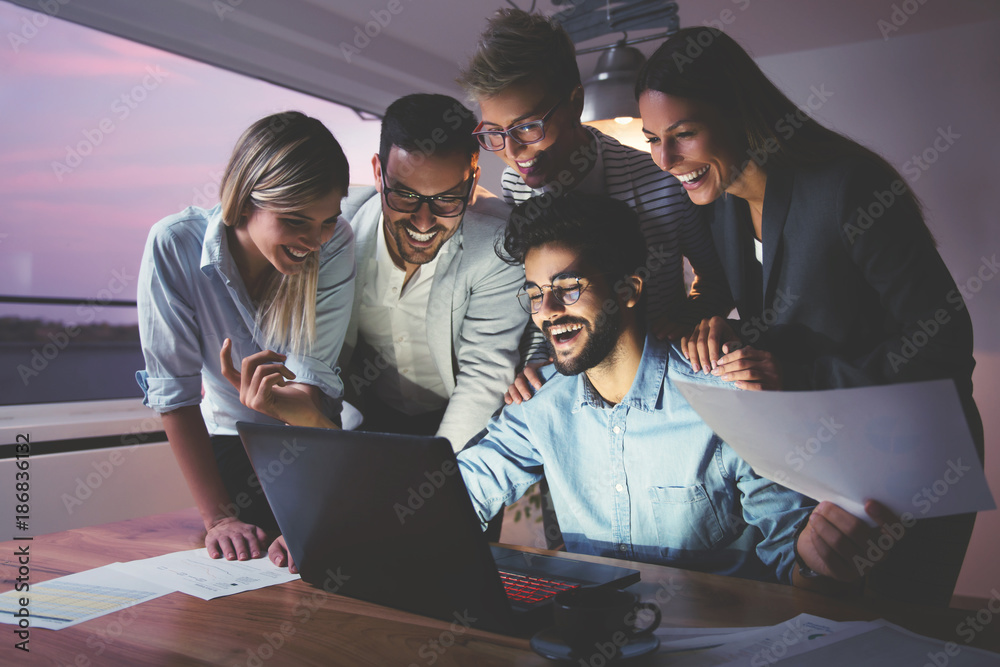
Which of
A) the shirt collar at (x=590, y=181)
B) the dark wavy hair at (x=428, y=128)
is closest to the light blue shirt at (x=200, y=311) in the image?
the dark wavy hair at (x=428, y=128)

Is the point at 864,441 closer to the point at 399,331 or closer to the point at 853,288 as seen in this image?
the point at 853,288

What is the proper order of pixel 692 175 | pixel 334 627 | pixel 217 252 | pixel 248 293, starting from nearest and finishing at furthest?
pixel 334 627, pixel 692 175, pixel 217 252, pixel 248 293

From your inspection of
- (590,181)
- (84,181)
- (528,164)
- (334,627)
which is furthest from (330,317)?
(84,181)

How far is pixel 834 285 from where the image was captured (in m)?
1.40

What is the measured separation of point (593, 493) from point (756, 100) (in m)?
0.85

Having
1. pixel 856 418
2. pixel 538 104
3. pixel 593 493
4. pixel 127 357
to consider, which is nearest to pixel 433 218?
pixel 538 104

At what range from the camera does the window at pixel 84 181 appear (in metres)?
2.92

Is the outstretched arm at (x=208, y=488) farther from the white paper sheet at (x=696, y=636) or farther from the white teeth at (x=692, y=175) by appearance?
the white teeth at (x=692, y=175)

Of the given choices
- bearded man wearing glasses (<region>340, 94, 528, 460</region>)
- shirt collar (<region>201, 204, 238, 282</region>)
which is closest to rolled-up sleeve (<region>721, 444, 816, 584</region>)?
bearded man wearing glasses (<region>340, 94, 528, 460</region>)

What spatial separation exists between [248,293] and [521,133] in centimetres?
74

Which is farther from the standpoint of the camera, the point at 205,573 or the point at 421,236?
the point at 421,236

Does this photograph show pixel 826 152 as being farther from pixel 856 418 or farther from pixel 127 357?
pixel 127 357

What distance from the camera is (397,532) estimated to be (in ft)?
3.13

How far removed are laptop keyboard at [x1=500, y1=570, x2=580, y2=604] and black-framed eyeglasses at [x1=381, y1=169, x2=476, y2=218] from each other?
2.87ft
